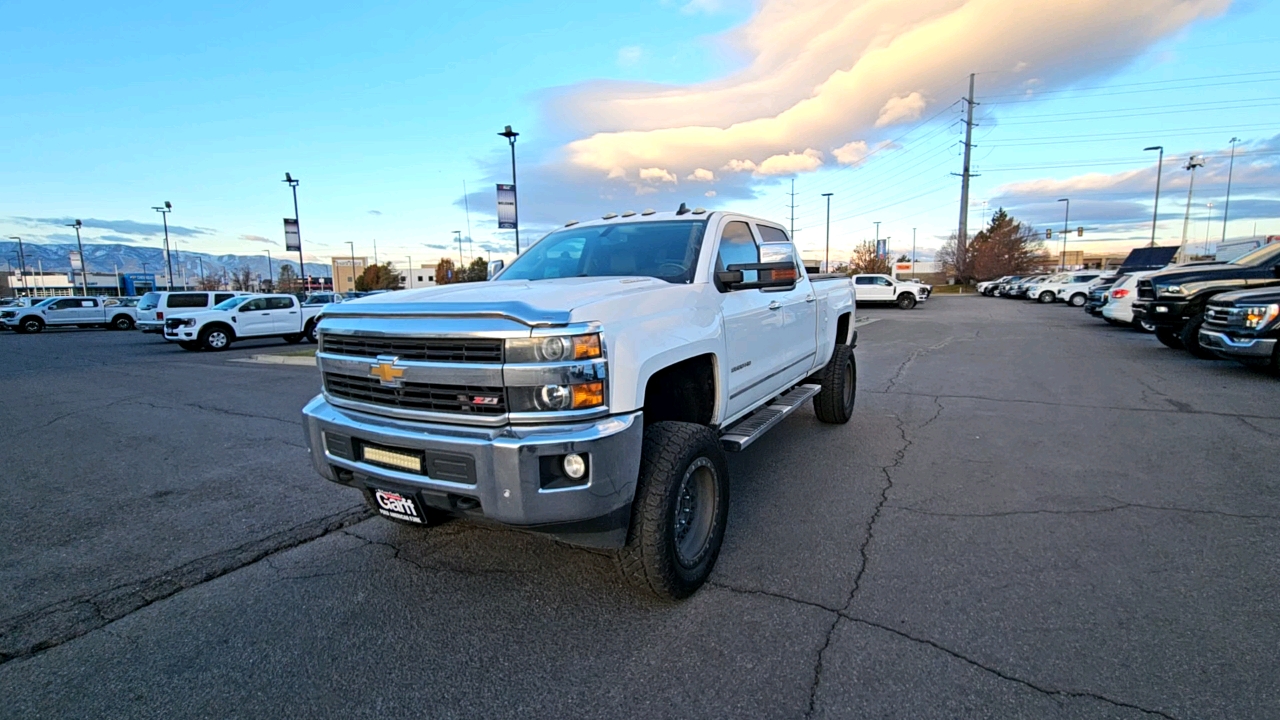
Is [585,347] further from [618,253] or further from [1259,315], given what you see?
[1259,315]

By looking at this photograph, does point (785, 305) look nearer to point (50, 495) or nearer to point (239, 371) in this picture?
point (50, 495)

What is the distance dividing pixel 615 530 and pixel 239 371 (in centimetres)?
1283

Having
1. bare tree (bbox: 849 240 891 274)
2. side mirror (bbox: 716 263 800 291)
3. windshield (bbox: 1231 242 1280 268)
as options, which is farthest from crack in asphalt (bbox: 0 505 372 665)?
bare tree (bbox: 849 240 891 274)

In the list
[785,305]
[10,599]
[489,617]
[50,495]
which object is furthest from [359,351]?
[50,495]

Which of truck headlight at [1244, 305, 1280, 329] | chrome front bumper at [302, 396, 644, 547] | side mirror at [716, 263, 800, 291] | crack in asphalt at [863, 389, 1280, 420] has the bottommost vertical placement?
crack in asphalt at [863, 389, 1280, 420]

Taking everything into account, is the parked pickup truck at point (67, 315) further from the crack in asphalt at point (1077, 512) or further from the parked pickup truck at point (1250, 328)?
the parked pickup truck at point (1250, 328)

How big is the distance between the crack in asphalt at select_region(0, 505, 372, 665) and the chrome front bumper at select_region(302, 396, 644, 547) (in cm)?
145

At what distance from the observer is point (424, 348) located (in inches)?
112

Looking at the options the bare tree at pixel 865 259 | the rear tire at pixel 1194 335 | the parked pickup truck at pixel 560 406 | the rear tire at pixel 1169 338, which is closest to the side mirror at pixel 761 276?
the parked pickup truck at pixel 560 406

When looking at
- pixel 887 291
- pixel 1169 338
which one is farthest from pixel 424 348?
pixel 887 291

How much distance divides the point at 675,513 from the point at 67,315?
40582 mm

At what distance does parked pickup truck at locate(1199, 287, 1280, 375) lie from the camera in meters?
8.60

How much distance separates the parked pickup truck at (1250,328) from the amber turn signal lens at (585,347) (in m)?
10.8

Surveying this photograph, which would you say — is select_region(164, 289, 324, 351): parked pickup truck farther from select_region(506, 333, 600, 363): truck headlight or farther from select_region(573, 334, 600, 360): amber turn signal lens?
select_region(573, 334, 600, 360): amber turn signal lens
